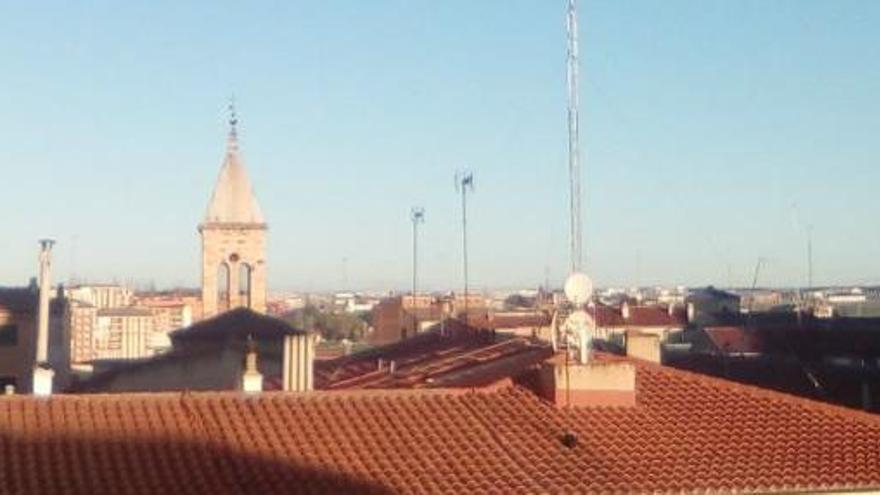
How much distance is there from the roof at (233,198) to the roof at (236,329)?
82.4 ft

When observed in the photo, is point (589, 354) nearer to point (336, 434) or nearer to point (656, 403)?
point (656, 403)

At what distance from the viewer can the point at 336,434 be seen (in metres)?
14.6

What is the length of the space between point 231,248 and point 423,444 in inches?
1903

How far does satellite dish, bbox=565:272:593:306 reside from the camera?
17359 mm

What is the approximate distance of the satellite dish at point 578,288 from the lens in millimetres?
17359

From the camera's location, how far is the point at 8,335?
46000 millimetres

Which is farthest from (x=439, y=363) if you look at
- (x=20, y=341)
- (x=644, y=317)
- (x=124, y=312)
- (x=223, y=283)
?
(x=124, y=312)

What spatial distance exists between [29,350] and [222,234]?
1691 cm

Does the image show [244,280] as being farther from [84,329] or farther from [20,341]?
[84,329]

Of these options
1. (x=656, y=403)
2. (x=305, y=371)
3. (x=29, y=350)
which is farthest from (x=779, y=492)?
(x=29, y=350)

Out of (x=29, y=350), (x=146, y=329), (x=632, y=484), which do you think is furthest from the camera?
(x=146, y=329)

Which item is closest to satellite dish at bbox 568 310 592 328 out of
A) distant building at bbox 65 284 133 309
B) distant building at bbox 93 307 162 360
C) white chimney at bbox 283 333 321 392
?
white chimney at bbox 283 333 321 392

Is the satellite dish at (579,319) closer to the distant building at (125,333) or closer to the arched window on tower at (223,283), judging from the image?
the arched window on tower at (223,283)

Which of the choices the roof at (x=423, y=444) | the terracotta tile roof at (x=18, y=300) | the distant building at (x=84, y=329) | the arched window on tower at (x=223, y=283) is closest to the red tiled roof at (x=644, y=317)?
the arched window on tower at (x=223, y=283)
